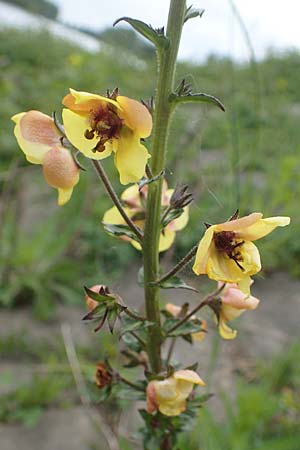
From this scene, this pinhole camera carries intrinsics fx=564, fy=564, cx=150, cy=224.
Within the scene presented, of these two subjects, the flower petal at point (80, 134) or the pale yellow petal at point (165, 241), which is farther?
the pale yellow petal at point (165, 241)

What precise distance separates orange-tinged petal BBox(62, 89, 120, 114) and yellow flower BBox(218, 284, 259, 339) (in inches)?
7.3

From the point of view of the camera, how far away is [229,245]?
0.38 m

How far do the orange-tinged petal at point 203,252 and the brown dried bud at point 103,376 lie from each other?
0.54 ft

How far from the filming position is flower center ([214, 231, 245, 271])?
1.24 ft

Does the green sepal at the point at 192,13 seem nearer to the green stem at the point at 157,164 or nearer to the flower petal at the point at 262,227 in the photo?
the green stem at the point at 157,164

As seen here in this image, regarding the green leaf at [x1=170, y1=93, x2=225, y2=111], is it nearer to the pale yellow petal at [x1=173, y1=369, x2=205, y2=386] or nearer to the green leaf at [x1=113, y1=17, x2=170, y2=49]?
the green leaf at [x1=113, y1=17, x2=170, y2=49]

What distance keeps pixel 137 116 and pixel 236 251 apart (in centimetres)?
11

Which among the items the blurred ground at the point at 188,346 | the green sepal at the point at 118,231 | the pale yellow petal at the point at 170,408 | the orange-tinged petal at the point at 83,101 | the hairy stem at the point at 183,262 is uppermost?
the orange-tinged petal at the point at 83,101

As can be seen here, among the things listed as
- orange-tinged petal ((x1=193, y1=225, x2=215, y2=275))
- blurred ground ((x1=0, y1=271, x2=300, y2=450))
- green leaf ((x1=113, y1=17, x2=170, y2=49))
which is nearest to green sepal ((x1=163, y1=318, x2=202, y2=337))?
orange-tinged petal ((x1=193, y1=225, x2=215, y2=275))

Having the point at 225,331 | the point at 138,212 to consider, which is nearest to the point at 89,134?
the point at 138,212

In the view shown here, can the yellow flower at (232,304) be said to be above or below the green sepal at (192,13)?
below

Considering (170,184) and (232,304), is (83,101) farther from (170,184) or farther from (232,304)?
(170,184)

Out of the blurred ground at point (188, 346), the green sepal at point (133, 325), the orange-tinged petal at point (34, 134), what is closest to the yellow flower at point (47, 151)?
the orange-tinged petal at point (34, 134)

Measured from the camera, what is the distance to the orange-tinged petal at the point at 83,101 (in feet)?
1.21
